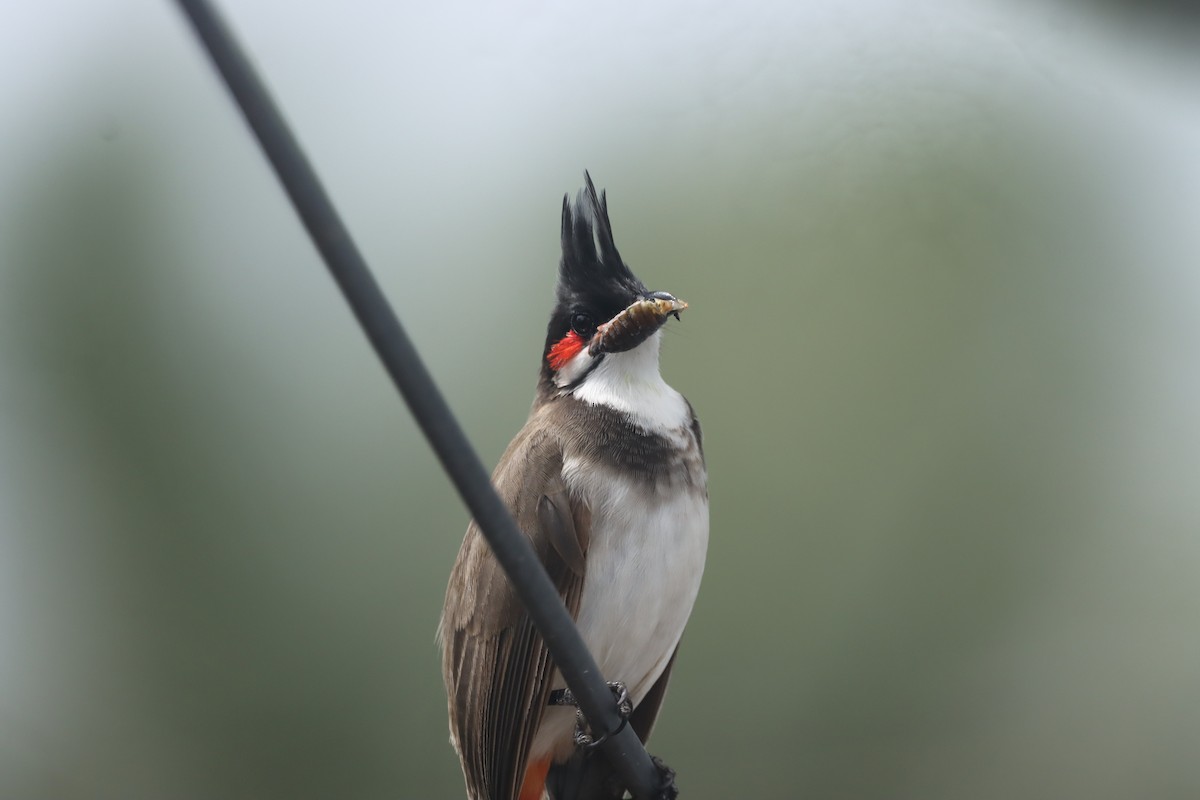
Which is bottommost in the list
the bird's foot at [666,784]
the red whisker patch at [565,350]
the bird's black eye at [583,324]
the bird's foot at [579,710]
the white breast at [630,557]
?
the bird's foot at [666,784]

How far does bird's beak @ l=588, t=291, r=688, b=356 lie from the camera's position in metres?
1.76

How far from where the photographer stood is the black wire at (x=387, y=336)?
77 cm

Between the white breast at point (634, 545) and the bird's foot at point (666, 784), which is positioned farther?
the white breast at point (634, 545)

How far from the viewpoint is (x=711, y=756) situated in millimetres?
4762

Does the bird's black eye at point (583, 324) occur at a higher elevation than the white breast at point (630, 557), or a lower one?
higher

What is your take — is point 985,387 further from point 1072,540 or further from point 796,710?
point 796,710

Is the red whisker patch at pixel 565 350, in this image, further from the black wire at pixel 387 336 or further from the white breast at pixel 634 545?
the black wire at pixel 387 336

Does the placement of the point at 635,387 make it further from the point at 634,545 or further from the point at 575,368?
the point at 634,545

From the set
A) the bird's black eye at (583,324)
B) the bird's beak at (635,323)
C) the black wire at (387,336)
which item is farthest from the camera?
the bird's black eye at (583,324)

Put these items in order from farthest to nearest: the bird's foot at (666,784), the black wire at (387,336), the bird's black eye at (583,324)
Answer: the bird's black eye at (583,324)
the bird's foot at (666,784)
the black wire at (387,336)

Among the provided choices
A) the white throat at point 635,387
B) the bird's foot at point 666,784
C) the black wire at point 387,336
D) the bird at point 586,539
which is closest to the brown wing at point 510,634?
the bird at point 586,539

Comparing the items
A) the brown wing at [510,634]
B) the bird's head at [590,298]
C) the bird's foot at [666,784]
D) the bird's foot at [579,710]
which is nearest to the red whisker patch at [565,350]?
the bird's head at [590,298]

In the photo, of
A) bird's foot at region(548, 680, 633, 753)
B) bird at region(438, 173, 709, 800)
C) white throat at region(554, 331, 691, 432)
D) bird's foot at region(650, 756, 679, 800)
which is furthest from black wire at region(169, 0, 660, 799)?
white throat at region(554, 331, 691, 432)

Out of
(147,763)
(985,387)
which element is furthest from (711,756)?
(147,763)
